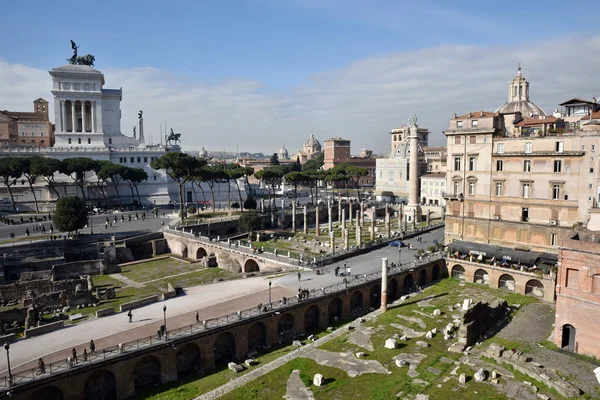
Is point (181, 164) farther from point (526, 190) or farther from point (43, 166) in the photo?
point (526, 190)

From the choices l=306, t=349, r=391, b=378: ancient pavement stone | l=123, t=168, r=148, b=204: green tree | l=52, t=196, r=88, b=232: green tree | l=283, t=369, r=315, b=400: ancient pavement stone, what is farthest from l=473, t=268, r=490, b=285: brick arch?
l=123, t=168, r=148, b=204: green tree

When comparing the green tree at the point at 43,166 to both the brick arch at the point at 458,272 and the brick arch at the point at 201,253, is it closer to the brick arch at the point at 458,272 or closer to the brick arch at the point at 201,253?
the brick arch at the point at 201,253

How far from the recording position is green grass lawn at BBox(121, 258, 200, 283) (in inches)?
2093

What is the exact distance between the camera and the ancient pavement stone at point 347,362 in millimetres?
28531

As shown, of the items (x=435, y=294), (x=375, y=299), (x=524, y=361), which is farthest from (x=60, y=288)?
(x=524, y=361)

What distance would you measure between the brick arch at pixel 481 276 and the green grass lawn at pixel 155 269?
3508cm

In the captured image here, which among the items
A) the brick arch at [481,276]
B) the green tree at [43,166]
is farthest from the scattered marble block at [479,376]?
the green tree at [43,166]

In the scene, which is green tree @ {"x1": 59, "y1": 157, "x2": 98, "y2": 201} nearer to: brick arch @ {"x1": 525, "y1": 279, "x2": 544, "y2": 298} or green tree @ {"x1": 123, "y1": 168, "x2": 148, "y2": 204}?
green tree @ {"x1": 123, "y1": 168, "x2": 148, "y2": 204}

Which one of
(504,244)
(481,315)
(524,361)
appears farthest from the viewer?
(504,244)

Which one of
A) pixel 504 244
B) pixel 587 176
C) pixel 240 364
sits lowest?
pixel 240 364

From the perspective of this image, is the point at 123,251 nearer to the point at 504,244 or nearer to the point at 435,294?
A: the point at 435,294

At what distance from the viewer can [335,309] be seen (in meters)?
39.8

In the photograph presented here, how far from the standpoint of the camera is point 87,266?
5409 centimetres

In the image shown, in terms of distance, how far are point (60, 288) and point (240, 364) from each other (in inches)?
999
